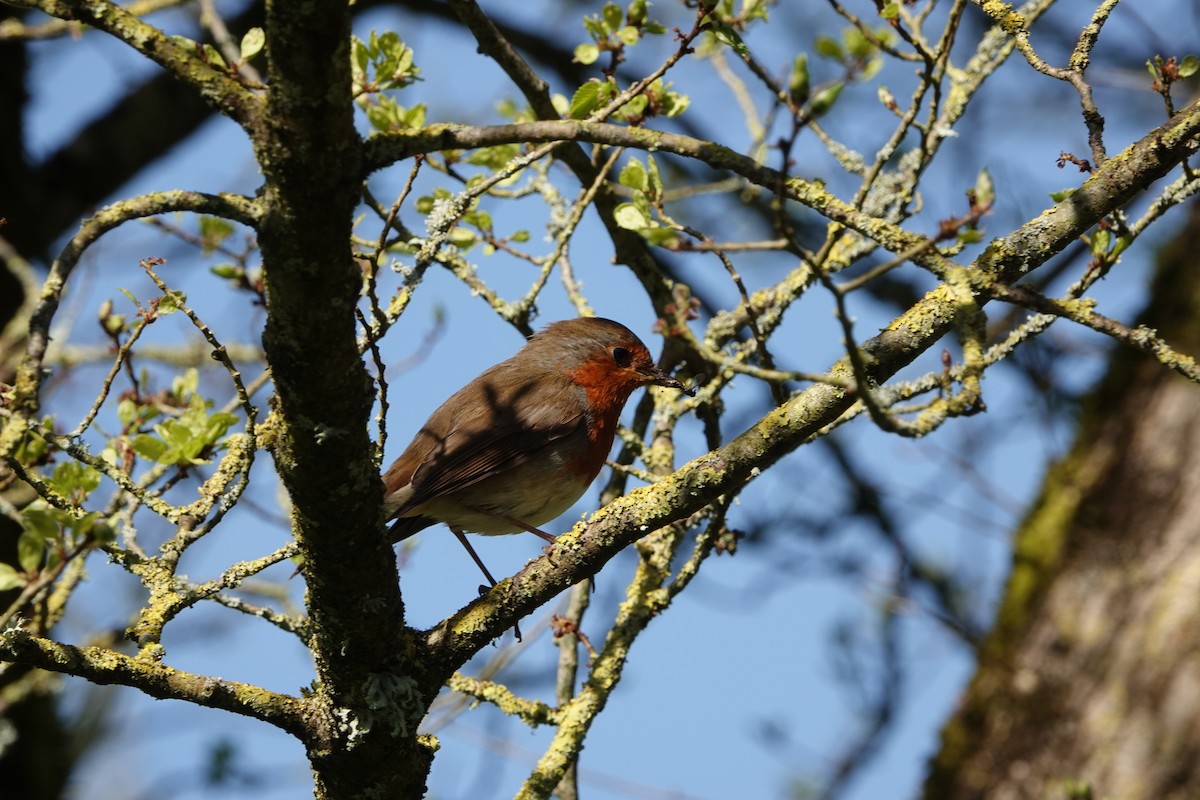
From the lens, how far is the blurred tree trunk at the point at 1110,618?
5934 mm

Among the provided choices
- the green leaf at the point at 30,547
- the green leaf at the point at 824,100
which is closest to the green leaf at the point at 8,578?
the green leaf at the point at 30,547

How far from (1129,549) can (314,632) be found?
469 cm

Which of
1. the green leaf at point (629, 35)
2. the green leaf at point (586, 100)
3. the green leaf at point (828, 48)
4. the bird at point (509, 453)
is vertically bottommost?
the green leaf at point (586, 100)

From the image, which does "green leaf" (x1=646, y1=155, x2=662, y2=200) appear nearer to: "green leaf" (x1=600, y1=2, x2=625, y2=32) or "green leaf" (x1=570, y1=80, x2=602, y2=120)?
"green leaf" (x1=570, y1=80, x2=602, y2=120)

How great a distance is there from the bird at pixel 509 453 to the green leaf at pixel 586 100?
1457 mm

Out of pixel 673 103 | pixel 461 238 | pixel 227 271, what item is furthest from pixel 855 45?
pixel 227 271

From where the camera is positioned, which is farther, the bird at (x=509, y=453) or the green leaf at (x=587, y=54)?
the bird at (x=509, y=453)

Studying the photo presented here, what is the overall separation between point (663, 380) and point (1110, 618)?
2942 millimetres

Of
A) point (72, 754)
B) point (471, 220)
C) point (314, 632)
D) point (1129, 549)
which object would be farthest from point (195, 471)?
point (1129, 549)

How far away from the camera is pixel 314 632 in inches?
122

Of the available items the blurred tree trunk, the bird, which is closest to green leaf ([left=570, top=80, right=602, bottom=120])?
the bird

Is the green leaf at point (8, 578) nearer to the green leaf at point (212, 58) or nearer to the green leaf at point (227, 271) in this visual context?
the green leaf at point (212, 58)

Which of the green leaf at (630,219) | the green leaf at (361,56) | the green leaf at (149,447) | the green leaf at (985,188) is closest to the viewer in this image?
the green leaf at (149,447)

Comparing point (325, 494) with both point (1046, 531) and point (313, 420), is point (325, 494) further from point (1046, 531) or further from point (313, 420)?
point (1046, 531)
